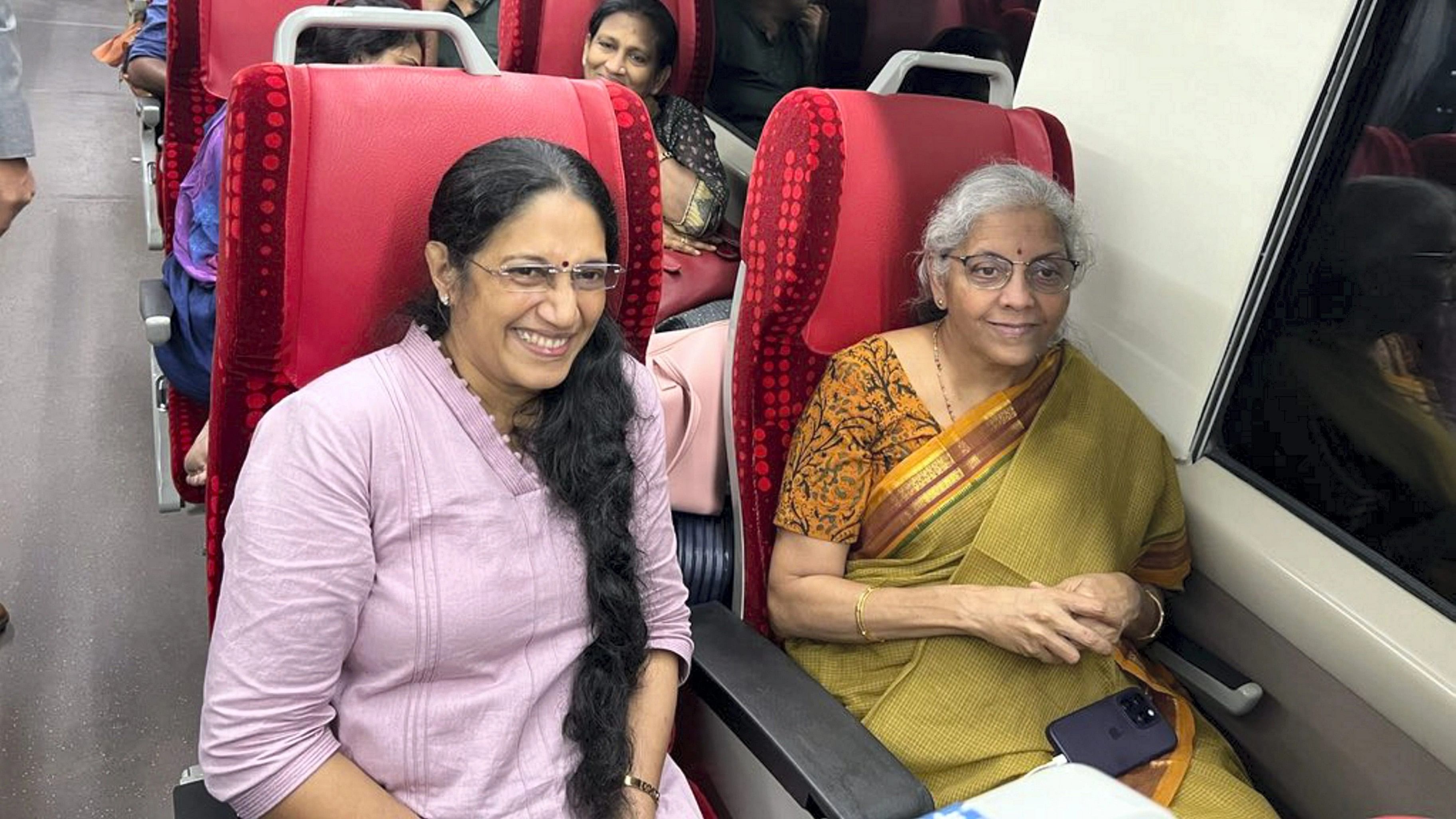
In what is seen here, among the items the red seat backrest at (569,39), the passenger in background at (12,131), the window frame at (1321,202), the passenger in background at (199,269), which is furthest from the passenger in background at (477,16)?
the window frame at (1321,202)

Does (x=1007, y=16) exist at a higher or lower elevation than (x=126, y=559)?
higher

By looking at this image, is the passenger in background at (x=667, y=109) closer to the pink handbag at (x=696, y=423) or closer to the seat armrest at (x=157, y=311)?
the pink handbag at (x=696, y=423)

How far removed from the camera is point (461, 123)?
128 cm

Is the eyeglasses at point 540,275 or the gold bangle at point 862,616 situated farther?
the gold bangle at point 862,616

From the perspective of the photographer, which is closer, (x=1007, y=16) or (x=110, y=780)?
(x=110, y=780)

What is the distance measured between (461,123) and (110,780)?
141 centimetres

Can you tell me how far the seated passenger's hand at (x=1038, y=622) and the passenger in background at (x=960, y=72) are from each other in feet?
3.41

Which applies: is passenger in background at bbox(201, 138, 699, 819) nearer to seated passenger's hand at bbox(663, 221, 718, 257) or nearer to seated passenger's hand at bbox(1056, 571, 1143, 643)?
seated passenger's hand at bbox(1056, 571, 1143, 643)

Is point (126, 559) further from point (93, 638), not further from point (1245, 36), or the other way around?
point (1245, 36)

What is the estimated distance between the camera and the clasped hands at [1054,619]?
1.47 meters

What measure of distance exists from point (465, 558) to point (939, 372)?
30.7 inches

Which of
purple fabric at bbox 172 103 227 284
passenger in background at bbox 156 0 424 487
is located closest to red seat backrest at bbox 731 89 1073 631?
passenger in background at bbox 156 0 424 487

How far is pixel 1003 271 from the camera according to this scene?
1609 mm

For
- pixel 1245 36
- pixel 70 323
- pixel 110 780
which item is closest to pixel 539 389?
pixel 1245 36
